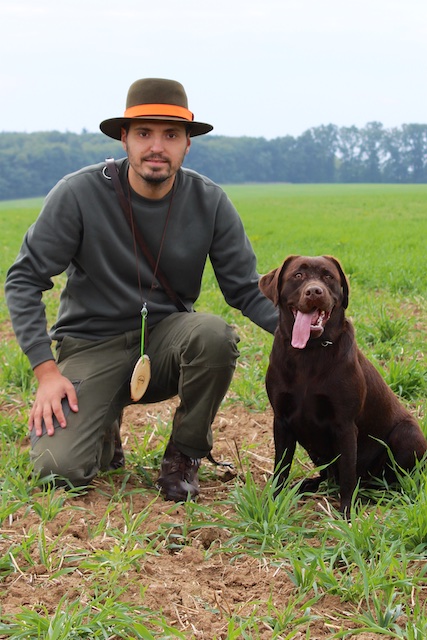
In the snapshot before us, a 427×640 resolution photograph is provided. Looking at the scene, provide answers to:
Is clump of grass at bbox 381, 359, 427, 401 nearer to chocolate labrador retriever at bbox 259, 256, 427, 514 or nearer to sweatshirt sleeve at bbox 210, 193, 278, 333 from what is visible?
sweatshirt sleeve at bbox 210, 193, 278, 333

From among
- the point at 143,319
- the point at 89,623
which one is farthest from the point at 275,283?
the point at 89,623

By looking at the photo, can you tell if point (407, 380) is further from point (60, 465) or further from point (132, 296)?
point (60, 465)

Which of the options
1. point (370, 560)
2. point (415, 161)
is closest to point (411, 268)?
point (370, 560)

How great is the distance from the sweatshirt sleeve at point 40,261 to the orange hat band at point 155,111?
49 centimetres

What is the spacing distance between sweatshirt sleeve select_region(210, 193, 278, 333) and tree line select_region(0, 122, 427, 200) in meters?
71.4

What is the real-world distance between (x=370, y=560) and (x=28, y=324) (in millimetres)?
1956

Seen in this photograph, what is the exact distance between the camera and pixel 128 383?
4.06 meters

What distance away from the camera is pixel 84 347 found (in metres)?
4.06

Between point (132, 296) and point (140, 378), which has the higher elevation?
point (132, 296)

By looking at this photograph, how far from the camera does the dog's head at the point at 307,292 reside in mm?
3088

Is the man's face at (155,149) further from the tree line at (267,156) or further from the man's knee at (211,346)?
the tree line at (267,156)

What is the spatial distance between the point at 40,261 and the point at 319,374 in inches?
59.9

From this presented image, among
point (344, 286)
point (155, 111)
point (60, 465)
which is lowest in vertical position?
point (60, 465)

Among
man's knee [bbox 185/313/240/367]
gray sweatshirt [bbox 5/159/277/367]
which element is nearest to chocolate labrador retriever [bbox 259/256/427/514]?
man's knee [bbox 185/313/240/367]
